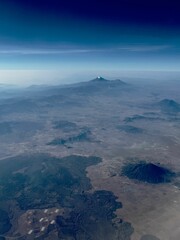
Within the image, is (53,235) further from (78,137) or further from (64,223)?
(78,137)

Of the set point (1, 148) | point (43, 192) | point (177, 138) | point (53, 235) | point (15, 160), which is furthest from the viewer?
point (177, 138)

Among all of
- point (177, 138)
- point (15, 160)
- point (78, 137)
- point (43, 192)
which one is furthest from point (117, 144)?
point (43, 192)

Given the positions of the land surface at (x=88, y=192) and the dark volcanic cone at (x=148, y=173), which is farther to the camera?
the dark volcanic cone at (x=148, y=173)

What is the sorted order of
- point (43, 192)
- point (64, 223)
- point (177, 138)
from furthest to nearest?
point (177, 138) → point (43, 192) → point (64, 223)

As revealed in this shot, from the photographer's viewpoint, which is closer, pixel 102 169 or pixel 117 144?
pixel 102 169

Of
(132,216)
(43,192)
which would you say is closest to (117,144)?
(43,192)

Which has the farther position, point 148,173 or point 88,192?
point 148,173

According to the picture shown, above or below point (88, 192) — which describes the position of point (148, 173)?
below

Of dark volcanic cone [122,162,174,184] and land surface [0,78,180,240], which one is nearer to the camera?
land surface [0,78,180,240]
